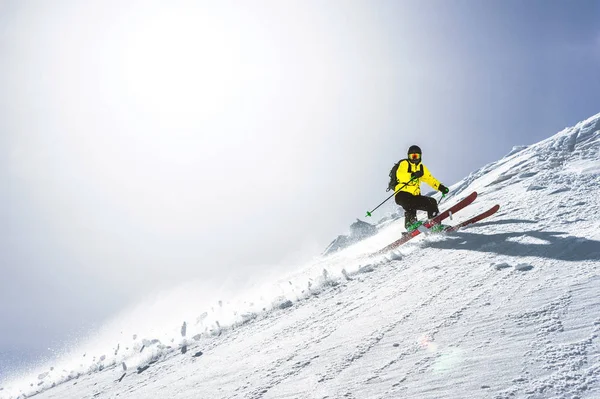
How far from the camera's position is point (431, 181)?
11.7m

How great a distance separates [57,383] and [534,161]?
67.6ft

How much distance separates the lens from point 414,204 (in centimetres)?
1171

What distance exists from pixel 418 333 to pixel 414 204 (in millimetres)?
7933

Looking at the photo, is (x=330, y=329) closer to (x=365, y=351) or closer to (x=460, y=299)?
(x=365, y=351)

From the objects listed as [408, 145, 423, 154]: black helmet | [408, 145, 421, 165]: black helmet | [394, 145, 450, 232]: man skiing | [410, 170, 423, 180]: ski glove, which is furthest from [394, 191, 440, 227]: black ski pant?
[408, 145, 423, 154]: black helmet

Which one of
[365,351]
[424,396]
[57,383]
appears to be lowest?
[424,396]

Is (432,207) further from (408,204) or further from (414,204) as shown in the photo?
(408,204)

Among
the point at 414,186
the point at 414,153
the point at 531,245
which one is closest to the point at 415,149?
the point at 414,153

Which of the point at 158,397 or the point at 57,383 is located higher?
the point at 57,383

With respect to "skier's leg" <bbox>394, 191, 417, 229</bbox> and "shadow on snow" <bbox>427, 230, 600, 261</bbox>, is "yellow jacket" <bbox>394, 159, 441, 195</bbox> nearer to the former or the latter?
"skier's leg" <bbox>394, 191, 417, 229</bbox>

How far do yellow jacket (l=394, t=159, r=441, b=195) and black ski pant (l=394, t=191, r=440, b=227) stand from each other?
0.19 m

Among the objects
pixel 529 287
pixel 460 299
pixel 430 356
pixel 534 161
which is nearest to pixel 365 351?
pixel 430 356

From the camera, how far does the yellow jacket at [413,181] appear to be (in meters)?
11.6

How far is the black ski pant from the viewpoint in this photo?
11.5m
